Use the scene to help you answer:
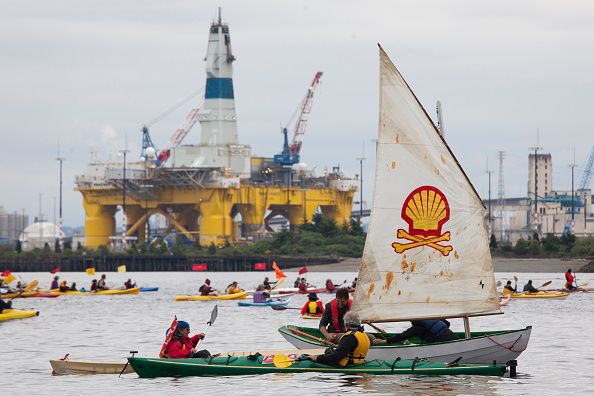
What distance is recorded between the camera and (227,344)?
5409cm

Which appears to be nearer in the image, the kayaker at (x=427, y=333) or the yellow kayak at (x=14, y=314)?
the kayaker at (x=427, y=333)

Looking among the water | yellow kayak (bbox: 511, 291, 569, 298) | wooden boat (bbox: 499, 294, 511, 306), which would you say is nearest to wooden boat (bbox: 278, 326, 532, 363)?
the water

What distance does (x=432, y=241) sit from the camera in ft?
123

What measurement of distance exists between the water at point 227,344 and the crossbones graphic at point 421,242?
355 cm

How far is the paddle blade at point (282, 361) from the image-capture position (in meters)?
37.0

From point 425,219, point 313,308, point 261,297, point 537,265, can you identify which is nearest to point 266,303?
point 261,297

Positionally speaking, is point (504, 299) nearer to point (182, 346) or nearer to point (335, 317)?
point (335, 317)

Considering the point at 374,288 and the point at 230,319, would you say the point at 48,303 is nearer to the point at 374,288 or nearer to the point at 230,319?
the point at 230,319

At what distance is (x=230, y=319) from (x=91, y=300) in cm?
3053

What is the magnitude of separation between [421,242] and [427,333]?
8.90ft

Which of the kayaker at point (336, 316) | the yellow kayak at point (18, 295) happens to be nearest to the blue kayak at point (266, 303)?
the yellow kayak at point (18, 295)

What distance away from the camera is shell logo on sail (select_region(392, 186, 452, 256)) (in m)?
37.2

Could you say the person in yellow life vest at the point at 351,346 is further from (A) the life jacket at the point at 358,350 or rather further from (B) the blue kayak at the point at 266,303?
(B) the blue kayak at the point at 266,303

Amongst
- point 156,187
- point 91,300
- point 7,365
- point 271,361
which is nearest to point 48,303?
point 91,300
